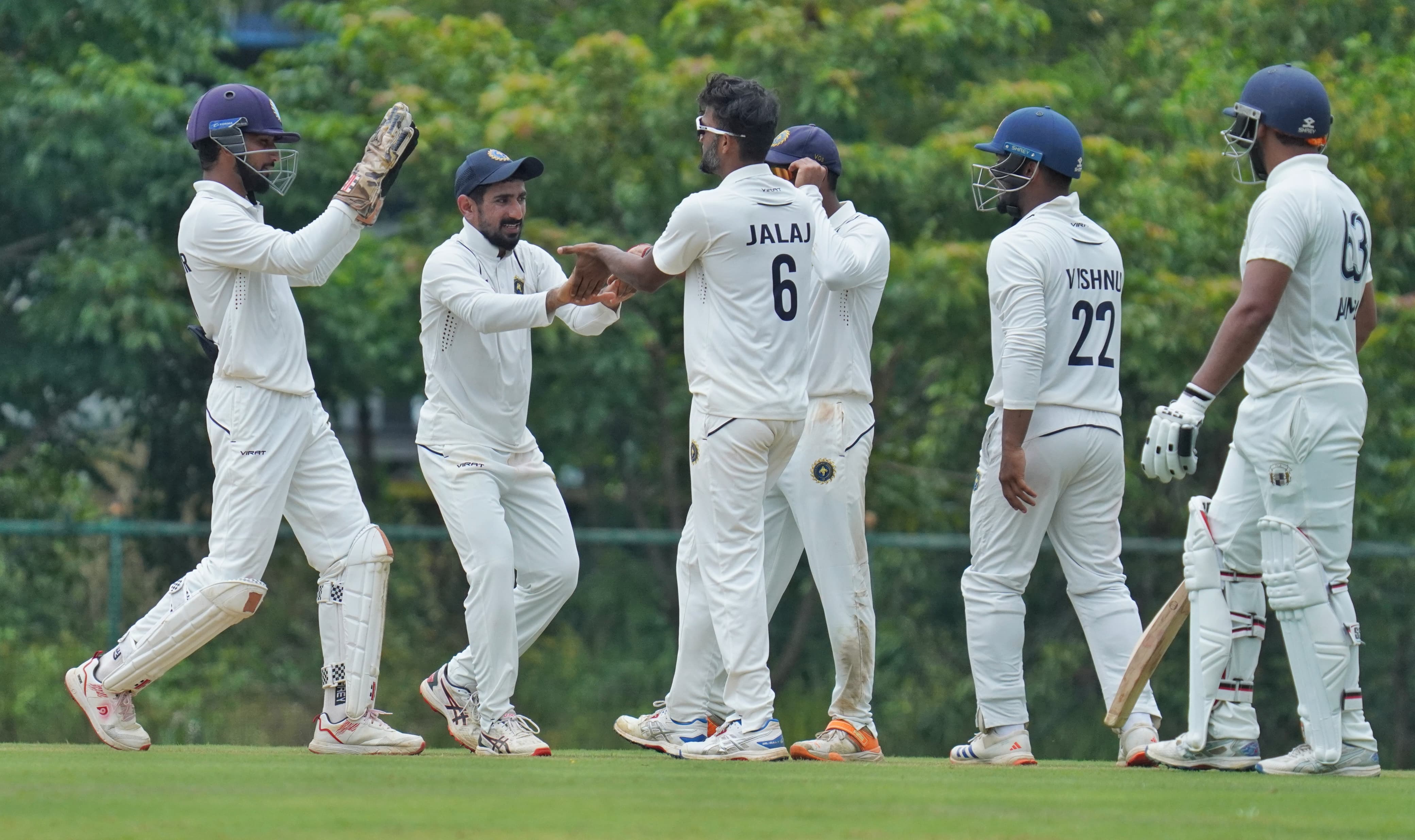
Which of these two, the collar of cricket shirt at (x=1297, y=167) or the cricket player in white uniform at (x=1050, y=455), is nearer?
the collar of cricket shirt at (x=1297, y=167)

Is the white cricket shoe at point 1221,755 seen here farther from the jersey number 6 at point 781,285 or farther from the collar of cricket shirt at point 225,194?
the collar of cricket shirt at point 225,194

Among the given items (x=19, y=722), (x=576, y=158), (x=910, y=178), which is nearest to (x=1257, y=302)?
(x=910, y=178)

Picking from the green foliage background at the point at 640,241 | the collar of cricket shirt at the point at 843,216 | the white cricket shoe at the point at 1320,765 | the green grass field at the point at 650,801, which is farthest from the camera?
the green foliage background at the point at 640,241

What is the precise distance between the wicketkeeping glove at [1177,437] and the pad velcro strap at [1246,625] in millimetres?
610

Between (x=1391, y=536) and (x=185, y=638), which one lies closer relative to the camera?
(x=185, y=638)

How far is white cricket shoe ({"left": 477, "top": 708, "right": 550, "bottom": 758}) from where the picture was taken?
677 cm

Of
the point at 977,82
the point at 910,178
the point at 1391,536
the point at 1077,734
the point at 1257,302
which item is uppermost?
the point at 977,82

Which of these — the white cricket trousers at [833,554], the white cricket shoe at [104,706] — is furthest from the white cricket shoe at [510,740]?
the white cricket shoe at [104,706]

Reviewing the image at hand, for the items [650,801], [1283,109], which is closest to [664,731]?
[650,801]

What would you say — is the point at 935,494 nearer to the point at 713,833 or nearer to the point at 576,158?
the point at 576,158

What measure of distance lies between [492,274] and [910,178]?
5.07 meters

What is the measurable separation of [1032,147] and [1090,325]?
71cm

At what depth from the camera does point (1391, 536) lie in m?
11.6

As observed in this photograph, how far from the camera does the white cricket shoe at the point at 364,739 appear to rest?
673 cm
